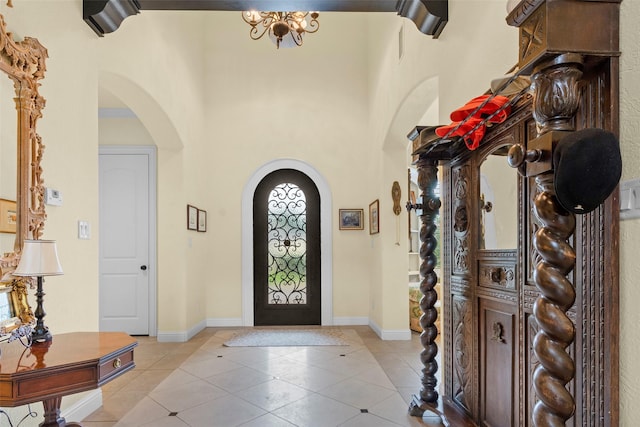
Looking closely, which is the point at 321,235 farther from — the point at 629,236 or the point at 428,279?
the point at 629,236

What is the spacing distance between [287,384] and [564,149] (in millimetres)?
3119

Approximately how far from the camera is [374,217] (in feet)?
18.4

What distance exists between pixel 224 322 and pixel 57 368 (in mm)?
4448

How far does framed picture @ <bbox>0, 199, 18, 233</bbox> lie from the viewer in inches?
81.2

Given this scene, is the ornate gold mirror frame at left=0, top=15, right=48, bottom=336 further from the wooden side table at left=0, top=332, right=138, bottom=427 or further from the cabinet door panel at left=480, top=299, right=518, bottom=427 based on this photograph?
the cabinet door panel at left=480, top=299, right=518, bottom=427

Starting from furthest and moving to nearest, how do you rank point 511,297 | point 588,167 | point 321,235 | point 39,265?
point 321,235, point 39,265, point 511,297, point 588,167

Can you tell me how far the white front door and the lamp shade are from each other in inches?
135

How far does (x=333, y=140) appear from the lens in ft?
20.2

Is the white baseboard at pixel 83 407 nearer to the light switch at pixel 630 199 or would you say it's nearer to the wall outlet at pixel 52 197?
the wall outlet at pixel 52 197

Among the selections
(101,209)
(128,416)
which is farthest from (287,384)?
(101,209)

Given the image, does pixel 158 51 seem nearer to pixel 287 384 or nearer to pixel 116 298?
pixel 116 298

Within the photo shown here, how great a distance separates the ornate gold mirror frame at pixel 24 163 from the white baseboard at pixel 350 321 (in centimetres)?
435

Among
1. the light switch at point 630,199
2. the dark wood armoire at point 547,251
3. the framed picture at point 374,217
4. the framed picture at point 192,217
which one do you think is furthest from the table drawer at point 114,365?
the framed picture at point 374,217

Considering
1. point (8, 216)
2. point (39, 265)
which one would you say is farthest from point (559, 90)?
point (8, 216)
